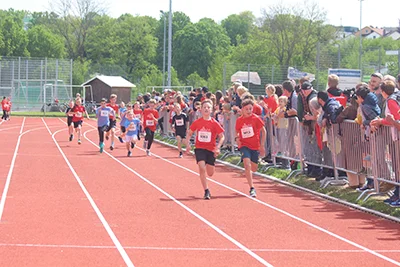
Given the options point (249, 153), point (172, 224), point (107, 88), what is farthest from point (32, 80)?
point (172, 224)

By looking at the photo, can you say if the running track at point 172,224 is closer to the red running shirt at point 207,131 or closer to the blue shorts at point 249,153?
the blue shorts at point 249,153

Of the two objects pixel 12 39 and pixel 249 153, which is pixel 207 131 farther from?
pixel 12 39

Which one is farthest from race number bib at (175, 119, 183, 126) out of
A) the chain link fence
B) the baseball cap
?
the chain link fence

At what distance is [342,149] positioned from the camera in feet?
48.1

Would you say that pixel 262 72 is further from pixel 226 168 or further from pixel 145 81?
pixel 145 81

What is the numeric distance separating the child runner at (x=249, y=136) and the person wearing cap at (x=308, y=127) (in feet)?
4.70

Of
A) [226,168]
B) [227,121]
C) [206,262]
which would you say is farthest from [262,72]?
[206,262]

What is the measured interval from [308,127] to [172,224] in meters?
5.54

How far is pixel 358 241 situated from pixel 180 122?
1590 centimetres

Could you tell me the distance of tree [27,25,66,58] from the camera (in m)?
99.6

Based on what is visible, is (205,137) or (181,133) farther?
(181,133)

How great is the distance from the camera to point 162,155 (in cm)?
2527

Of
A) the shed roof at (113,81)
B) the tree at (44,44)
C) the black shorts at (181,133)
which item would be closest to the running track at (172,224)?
the black shorts at (181,133)

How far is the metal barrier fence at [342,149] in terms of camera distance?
1278cm
